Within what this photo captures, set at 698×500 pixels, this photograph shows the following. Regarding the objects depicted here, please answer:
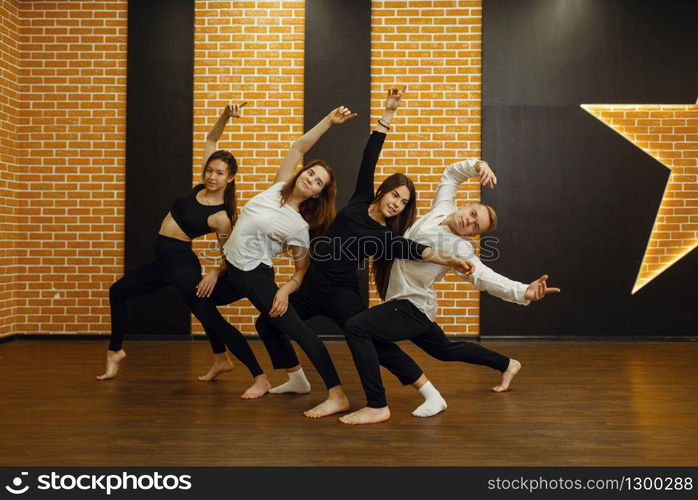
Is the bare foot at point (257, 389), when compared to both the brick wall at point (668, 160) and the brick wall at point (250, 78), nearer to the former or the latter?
the brick wall at point (250, 78)

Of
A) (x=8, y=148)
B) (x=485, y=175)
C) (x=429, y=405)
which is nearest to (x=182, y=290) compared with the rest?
(x=429, y=405)

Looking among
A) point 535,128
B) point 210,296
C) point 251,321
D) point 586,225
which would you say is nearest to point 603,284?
point 586,225

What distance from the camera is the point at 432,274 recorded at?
10.1ft

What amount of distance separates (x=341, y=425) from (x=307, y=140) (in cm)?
136

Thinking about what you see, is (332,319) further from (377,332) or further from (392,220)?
(392,220)

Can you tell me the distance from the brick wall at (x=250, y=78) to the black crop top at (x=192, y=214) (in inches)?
66.8

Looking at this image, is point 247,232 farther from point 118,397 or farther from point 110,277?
point 110,277

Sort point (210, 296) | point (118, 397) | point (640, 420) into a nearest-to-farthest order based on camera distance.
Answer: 1. point (640, 420)
2. point (118, 397)
3. point (210, 296)

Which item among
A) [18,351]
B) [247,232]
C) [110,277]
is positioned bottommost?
[18,351]

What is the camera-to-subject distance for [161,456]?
241 centimetres

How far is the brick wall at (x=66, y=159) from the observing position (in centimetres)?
537

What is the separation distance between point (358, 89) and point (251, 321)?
2.09 m

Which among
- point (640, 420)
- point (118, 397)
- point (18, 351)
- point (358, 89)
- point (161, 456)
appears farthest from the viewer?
point (358, 89)

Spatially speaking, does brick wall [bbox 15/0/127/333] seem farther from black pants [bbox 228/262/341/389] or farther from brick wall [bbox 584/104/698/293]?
brick wall [bbox 584/104/698/293]
